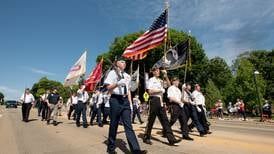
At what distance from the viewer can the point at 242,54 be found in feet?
230

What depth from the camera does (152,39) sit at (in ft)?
42.6

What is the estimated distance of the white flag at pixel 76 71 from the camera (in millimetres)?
19344

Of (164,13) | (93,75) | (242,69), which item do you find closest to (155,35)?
(164,13)

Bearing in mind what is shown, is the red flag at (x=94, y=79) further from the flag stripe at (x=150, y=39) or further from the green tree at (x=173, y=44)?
the green tree at (x=173, y=44)

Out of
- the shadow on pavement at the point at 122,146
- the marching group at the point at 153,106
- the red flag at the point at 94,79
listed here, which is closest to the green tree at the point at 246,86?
the red flag at the point at 94,79

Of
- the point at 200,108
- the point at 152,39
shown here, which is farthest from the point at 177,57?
the point at 200,108

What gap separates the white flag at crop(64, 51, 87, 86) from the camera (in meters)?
19.3

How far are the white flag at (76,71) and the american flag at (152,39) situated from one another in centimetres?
652

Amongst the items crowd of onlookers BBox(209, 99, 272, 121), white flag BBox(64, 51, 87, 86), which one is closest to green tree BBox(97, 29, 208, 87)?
crowd of onlookers BBox(209, 99, 272, 121)

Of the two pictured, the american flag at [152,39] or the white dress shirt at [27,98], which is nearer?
the american flag at [152,39]

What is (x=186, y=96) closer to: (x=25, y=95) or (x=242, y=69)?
(x=25, y=95)

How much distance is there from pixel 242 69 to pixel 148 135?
3561 centimetres

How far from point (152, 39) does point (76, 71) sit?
8033 millimetres

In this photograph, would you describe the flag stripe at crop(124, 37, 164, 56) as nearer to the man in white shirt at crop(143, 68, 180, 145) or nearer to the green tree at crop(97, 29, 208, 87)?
the man in white shirt at crop(143, 68, 180, 145)
